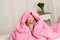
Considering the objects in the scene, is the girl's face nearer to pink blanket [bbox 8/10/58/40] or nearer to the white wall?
pink blanket [bbox 8/10/58/40]

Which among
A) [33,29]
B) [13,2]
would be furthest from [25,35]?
[13,2]

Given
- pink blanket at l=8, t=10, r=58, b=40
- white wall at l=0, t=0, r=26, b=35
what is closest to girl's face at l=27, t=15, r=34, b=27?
pink blanket at l=8, t=10, r=58, b=40

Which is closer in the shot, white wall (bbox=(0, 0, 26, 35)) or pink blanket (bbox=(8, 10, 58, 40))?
pink blanket (bbox=(8, 10, 58, 40))

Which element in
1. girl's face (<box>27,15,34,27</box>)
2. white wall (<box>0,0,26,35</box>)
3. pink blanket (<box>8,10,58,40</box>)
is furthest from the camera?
white wall (<box>0,0,26,35</box>)

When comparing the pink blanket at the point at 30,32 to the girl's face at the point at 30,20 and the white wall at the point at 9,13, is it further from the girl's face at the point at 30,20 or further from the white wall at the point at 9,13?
the white wall at the point at 9,13

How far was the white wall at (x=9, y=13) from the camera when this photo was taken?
7.25ft

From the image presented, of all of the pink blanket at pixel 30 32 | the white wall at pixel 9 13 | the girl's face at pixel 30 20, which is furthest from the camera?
the white wall at pixel 9 13

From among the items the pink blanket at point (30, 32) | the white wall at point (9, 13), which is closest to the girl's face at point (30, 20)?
the pink blanket at point (30, 32)

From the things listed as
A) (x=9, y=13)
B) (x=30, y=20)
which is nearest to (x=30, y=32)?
(x=30, y=20)

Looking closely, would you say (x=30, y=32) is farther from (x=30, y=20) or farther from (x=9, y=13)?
(x=9, y=13)

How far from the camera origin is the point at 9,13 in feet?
7.50

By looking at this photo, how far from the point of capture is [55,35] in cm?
154

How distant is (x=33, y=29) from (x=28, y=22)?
0.33 feet

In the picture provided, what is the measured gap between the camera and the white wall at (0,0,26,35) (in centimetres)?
221
